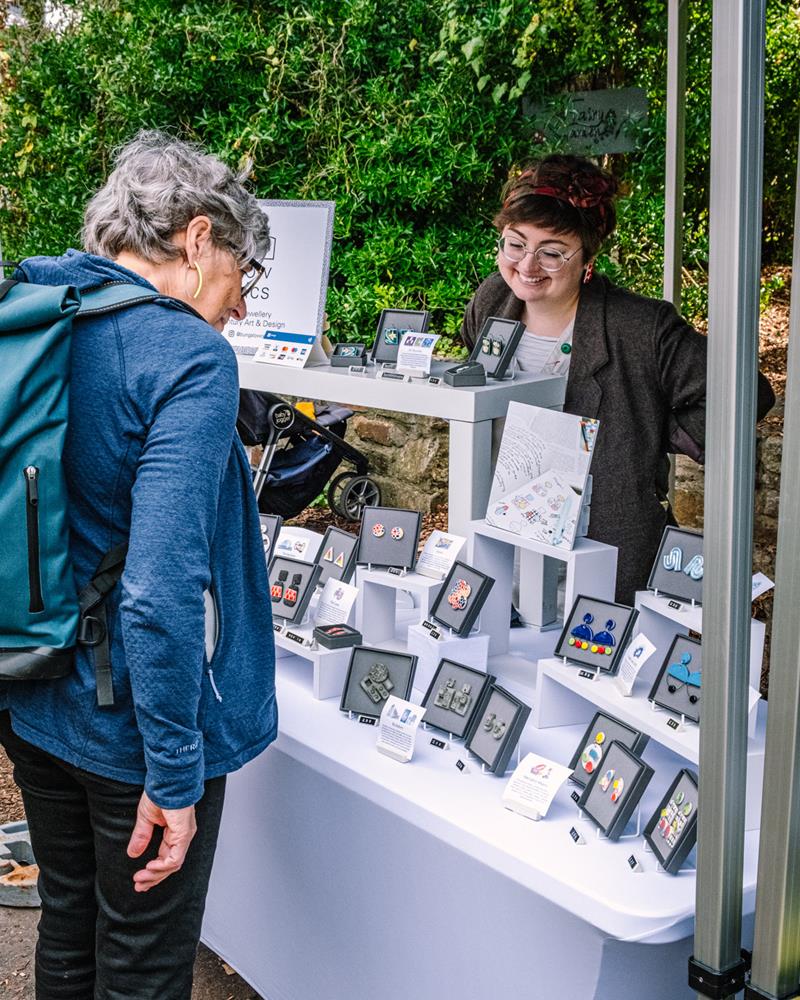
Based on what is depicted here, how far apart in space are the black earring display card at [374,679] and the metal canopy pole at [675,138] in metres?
2.52

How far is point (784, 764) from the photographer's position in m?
1.22

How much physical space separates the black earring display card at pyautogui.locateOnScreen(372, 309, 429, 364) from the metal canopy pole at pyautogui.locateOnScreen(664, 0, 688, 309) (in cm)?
194

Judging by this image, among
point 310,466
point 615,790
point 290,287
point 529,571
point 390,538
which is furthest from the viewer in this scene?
point 310,466

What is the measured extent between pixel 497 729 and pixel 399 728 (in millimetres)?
166

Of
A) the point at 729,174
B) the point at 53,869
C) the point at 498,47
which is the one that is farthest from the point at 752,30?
the point at 498,47

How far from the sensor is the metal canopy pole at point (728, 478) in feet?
3.76

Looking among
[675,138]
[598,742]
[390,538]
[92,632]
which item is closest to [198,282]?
[92,632]

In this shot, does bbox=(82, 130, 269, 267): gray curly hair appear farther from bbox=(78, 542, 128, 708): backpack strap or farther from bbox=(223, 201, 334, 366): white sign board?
bbox=(223, 201, 334, 366): white sign board

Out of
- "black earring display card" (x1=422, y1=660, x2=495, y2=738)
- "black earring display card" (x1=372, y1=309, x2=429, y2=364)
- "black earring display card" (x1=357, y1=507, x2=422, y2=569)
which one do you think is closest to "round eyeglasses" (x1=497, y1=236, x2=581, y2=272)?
"black earring display card" (x1=372, y1=309, x2=429, y2=364)

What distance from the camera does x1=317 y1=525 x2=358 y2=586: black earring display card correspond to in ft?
6.89

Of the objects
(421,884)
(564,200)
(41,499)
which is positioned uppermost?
(564,200)

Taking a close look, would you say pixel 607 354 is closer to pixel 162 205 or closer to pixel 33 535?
pixel 162 205

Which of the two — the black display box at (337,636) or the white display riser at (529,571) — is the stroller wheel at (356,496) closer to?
→ the white display riser at (529,571)

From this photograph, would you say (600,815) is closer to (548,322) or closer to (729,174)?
(729,174)
